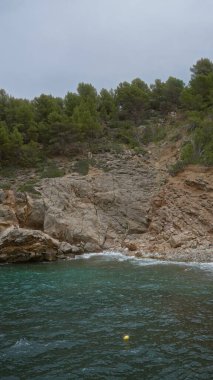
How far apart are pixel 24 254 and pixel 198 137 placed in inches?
756

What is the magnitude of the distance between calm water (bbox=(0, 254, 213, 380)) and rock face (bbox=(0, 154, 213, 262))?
19.2 feet

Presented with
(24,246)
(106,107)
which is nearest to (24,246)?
(24,246)

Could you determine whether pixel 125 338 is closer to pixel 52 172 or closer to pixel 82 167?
pixel 52 172

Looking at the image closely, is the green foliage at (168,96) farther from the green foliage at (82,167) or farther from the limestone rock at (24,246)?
the limestone rock at (24,246)

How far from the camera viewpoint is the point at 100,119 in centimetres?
5172

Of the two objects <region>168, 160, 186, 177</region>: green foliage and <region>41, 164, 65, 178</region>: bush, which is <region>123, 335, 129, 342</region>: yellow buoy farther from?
<region>41, 164, 65, 178</region>: bush

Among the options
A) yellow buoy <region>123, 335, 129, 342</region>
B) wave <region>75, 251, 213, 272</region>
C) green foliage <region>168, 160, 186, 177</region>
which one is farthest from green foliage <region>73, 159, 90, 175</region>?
yellow buoy <region>123, 335, 129, 342</region>

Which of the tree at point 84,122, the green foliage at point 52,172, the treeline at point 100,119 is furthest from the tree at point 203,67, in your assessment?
the green foliage at point 52,172

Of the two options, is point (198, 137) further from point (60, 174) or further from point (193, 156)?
point (60, 174)

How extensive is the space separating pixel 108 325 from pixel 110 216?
68.7 ft

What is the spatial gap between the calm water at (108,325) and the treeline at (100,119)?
65.0ft

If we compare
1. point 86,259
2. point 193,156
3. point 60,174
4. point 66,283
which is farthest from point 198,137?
point 66,283

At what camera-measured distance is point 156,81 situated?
56.8 meters

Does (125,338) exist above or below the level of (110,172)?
below
